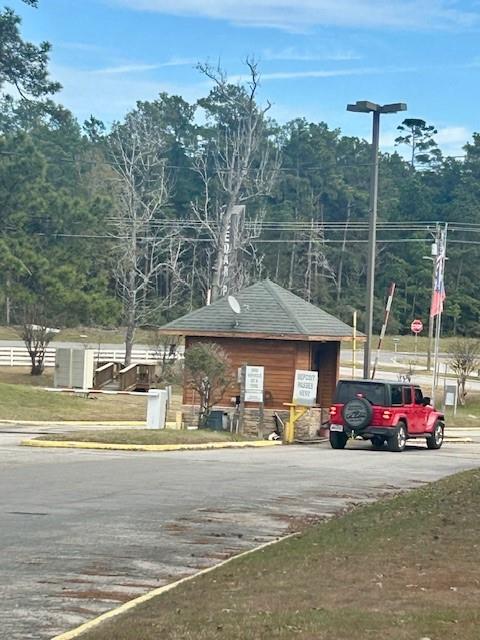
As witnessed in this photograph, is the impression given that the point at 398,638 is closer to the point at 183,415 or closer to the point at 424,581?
the point at 424,581

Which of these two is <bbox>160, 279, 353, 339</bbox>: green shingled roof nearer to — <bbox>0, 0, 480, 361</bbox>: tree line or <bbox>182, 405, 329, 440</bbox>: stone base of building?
<bbox>182, 405, 329, 440</bbox>: stone base of building

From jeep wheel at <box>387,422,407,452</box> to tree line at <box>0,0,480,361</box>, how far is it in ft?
81.4

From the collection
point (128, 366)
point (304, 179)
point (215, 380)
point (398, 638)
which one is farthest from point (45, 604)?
point (304, 179)

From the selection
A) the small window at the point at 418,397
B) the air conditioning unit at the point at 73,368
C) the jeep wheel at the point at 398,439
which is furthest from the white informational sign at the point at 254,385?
the air conditioning unit at the point at 73,368

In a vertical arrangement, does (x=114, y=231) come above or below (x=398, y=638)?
above

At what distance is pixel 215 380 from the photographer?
106 ft

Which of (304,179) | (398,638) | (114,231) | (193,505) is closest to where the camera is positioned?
(398,638)

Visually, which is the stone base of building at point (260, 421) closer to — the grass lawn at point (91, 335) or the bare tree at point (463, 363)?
the bare tree at point (463, 363)

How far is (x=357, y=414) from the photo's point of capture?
29703mm

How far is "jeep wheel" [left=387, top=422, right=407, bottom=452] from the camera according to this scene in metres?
30.1

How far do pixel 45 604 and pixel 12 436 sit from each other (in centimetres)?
1958

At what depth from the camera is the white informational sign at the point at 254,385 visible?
106 ft

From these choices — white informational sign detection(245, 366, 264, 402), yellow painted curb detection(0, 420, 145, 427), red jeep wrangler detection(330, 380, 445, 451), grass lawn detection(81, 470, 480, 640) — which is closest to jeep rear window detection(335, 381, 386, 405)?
red jeep wrangler detection(330, 380, 445, 451)

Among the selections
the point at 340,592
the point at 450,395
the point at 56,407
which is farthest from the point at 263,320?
the point at 340,592
